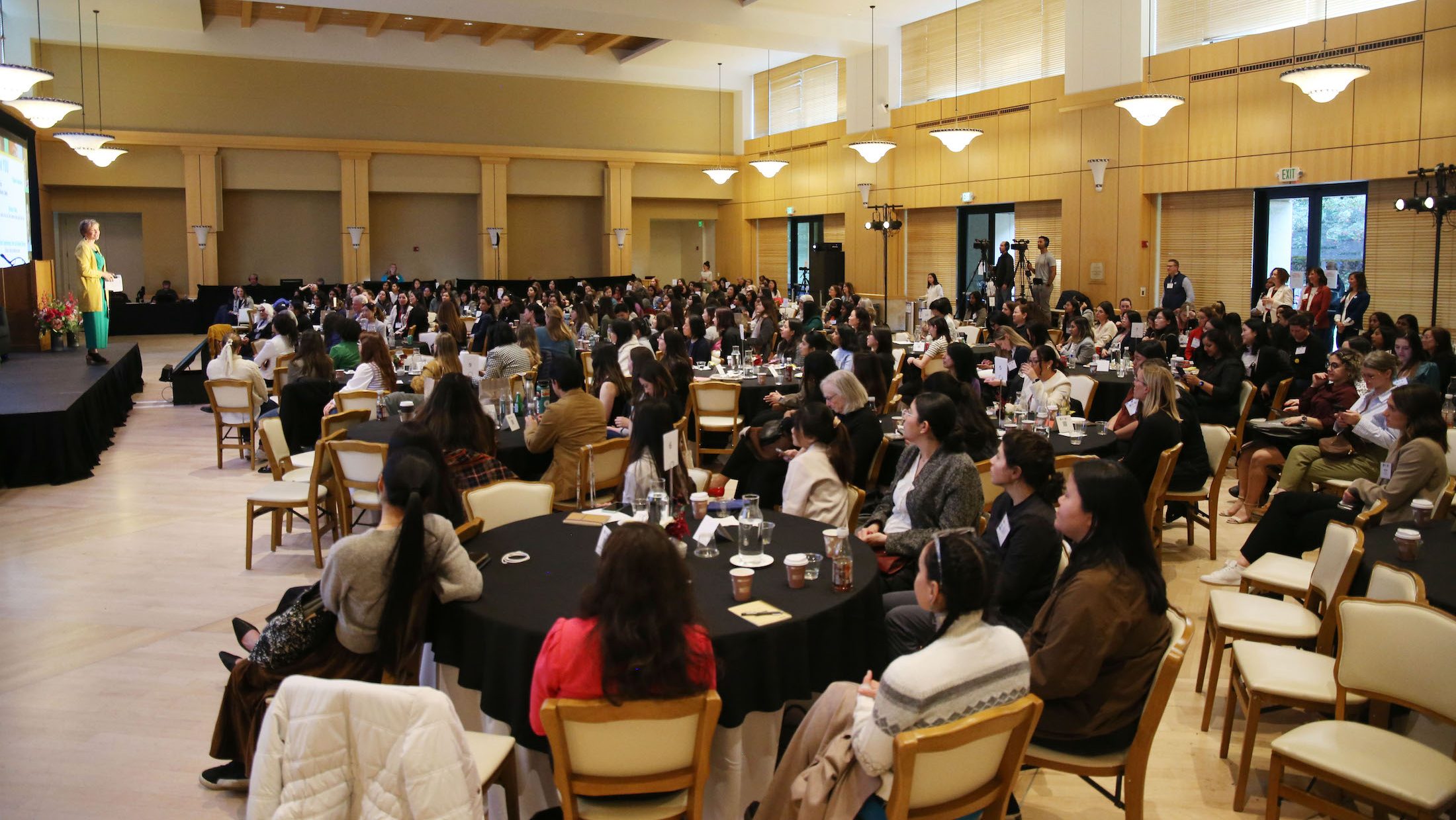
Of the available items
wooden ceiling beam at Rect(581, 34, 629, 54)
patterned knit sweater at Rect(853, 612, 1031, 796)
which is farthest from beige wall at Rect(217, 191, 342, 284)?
patterned knit sweater at Rect(853, 612, 1031, 796)

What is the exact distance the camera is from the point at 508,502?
463cm

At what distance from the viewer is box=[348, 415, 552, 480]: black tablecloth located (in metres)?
6.15

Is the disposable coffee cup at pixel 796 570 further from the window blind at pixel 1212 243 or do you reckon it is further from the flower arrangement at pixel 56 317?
the flower arrangement at pixel 56 317

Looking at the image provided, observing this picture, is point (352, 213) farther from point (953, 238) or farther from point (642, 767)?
point (642, 767)

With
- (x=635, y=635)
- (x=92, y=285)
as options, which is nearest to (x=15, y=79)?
(x=92, y=285)

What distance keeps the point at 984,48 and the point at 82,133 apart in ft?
48.8

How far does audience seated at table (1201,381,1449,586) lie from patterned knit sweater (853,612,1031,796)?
296 cm

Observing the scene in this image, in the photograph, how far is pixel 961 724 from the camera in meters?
2.45

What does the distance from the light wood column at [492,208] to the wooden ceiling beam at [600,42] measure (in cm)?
303

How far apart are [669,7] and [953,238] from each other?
20.6 ft

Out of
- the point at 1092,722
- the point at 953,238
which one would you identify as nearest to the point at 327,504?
the point at 1092,722

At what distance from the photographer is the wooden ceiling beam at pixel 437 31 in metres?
21.0

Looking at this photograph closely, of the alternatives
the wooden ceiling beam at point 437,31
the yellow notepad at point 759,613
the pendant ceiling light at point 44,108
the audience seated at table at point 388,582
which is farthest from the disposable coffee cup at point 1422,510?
the wooden ceiling beam at point 437,31

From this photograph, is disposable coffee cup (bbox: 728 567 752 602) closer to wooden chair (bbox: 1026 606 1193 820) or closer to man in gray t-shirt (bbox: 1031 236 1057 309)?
wooden chair (bbox: 1026 606 1193 820)
